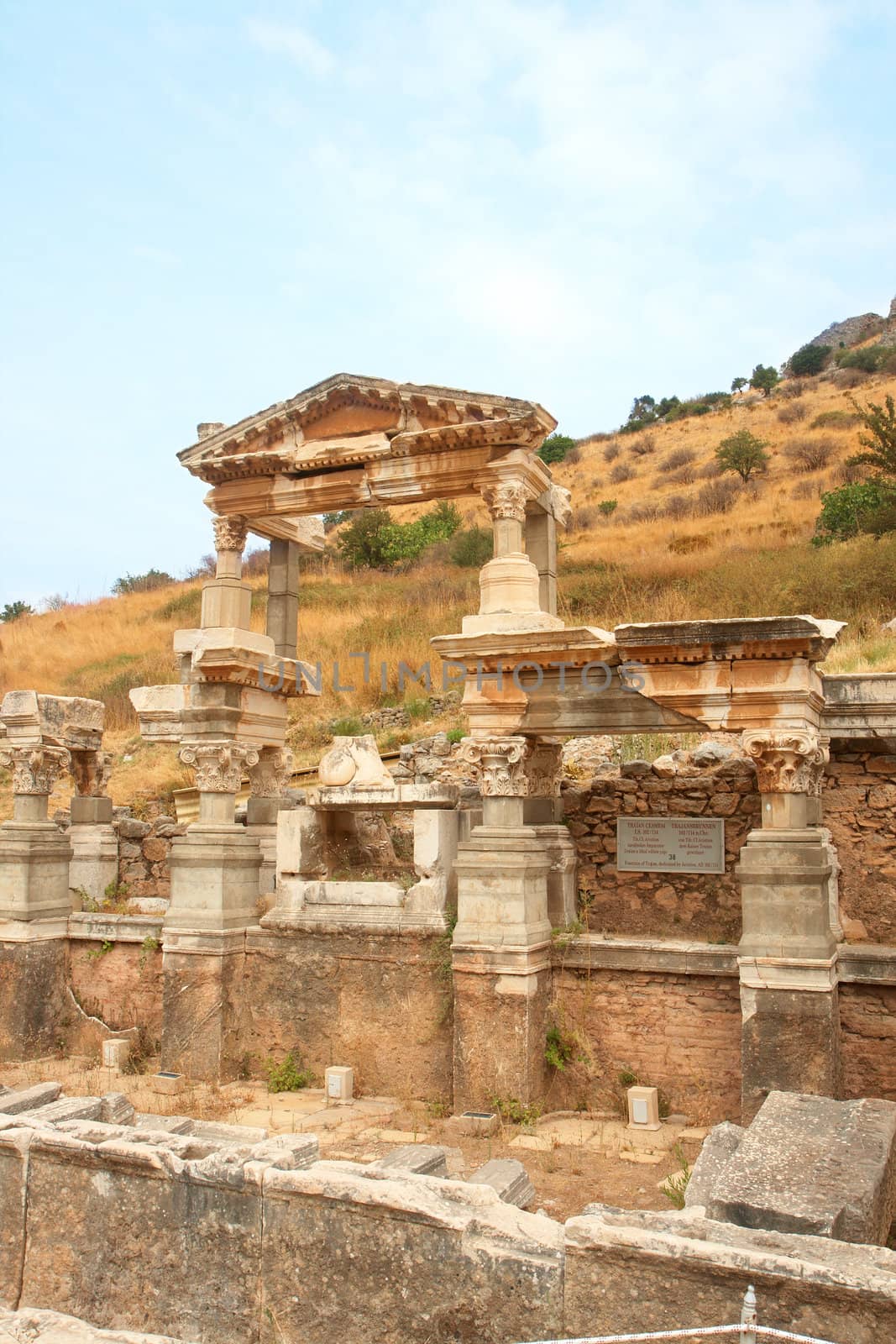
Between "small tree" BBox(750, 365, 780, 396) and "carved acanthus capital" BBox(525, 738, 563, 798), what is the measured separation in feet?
139

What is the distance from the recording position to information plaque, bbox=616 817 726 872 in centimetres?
889

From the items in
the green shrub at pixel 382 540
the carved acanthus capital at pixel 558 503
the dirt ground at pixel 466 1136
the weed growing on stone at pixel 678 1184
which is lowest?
the dirt ground at pixel 466 1136

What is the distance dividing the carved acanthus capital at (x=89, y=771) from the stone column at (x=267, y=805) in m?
2.61

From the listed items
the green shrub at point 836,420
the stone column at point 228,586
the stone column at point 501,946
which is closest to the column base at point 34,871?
the stone column at point 228,586

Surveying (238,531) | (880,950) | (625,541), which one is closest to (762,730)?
(880,950)

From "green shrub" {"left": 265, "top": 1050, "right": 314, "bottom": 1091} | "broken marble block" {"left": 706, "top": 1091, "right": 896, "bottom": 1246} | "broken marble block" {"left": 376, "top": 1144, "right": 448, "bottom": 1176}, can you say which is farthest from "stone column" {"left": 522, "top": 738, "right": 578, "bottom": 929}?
"broken marble block" {"left": 376, "top": 1144, "right": 448, "bottom": 1176}

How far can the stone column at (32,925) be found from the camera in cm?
1053

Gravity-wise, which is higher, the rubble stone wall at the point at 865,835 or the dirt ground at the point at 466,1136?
the rubble stone wall at the point at 865,835

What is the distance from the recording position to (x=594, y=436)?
49.8 m

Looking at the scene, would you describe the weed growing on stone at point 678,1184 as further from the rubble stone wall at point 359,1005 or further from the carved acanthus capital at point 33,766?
the carved acanthus capital at point 33,766

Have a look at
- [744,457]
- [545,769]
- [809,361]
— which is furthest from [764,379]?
[545,769]

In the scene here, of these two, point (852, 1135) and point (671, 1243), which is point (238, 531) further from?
point (671, 1243)

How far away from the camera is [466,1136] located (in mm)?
7715

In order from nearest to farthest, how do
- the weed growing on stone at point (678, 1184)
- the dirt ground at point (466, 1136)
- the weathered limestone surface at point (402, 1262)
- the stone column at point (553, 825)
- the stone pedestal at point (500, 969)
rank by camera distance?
the weathered limestone surface at point (402, 1262)
the weed growing on stone at point (678, 1184)
the dirt ground at point (466, 1136)
the stone pedestal at point (500, 969)
the stone column at point (553, 825)
